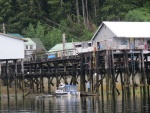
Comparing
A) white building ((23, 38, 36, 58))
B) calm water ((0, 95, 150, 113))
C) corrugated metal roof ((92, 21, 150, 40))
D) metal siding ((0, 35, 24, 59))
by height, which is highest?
white building ((23, 38, 36, 58))

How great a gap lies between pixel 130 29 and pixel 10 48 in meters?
17.7

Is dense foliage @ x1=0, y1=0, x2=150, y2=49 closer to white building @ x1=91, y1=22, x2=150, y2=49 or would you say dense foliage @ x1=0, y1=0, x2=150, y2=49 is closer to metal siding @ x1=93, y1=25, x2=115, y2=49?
metal siding @ x1=93, y1=25, x2=115, y2=49

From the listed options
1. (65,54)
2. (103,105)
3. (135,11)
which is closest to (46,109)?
(103,105)

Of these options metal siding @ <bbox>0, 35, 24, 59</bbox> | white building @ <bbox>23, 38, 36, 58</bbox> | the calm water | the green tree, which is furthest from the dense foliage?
the calm water

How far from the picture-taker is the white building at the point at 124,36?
88.5 meters

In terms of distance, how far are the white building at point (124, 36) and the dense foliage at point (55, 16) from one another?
194ft

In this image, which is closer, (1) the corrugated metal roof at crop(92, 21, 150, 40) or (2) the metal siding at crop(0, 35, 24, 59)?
(1) the corrugated metal roof at crop(92, 21, 150, 40)

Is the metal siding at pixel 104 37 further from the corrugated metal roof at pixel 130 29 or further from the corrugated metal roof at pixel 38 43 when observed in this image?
the corrugated metal roof at pixel 38 43

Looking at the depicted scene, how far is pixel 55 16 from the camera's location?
163125 mm

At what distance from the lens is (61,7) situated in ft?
528

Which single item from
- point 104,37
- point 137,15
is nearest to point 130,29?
point 104,37

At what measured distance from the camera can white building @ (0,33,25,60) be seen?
97.6m

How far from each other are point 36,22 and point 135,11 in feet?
94.5

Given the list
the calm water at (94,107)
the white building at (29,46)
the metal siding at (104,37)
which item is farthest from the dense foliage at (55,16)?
the calm water at (94,107)
